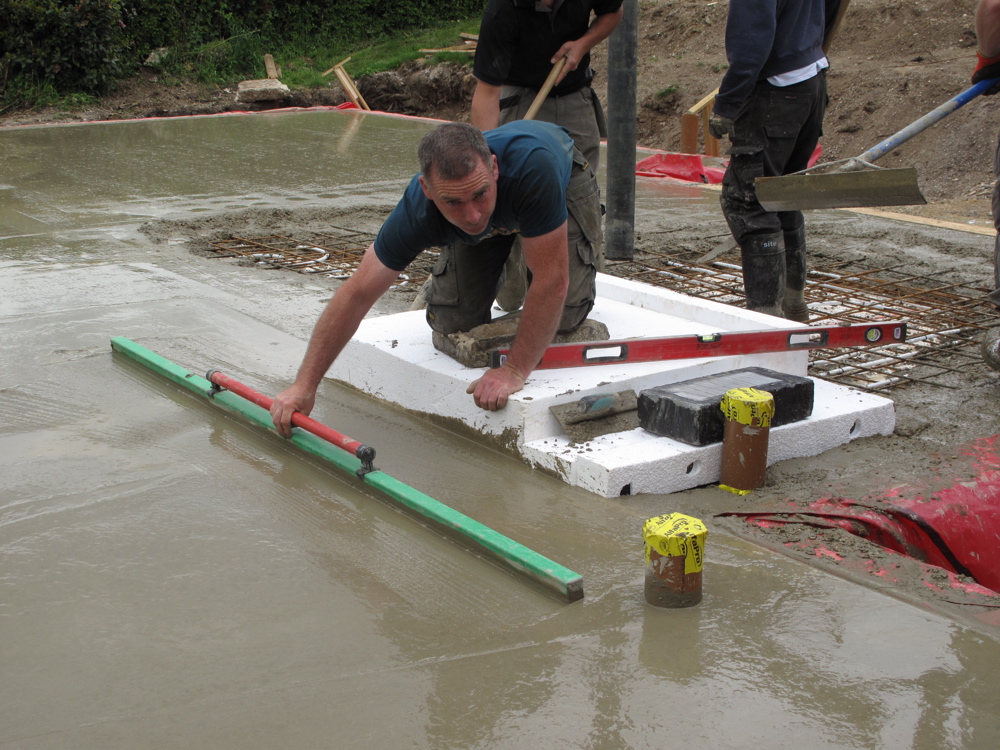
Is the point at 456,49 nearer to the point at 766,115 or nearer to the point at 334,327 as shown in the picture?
the point at 766,115

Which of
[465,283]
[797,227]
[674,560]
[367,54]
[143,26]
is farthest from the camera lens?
[367,54]

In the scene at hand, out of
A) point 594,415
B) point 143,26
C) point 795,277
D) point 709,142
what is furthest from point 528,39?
point 143,26

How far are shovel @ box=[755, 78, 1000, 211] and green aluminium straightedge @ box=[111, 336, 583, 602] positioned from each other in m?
2.11

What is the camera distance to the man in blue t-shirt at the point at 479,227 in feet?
8.53

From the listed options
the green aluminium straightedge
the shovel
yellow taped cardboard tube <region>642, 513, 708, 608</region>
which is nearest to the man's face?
the green aluminium straightedge

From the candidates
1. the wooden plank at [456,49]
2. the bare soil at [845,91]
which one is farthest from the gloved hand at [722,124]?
the wooden plank at [456,49]

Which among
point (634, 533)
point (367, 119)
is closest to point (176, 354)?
point (634, 533)

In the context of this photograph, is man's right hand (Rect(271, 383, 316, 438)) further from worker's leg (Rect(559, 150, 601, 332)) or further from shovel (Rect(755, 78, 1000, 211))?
shovel (Rect(755, 78, 1000, 211))

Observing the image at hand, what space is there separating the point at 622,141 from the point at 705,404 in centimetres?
311

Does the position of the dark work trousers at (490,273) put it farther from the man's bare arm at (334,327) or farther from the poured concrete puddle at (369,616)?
the man's bare arm at (334,327)

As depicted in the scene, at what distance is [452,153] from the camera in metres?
2.55

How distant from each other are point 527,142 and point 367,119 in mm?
9843

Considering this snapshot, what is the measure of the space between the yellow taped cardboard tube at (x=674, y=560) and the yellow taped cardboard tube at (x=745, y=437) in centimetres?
64

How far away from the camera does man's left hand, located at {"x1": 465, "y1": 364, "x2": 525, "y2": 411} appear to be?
297cm
